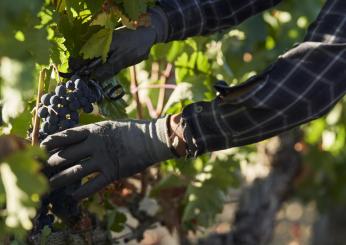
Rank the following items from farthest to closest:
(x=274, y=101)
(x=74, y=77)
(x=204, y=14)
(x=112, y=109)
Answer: (x=204, y=14)
(x=112, y=109)
(x=274, y=101)
(x=74, y=77)

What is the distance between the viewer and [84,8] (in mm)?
2357

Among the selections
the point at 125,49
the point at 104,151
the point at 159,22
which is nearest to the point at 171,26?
the point at 159,22

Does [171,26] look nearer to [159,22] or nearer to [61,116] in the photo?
[159,22]

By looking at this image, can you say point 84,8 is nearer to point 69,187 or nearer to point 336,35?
point 69,187

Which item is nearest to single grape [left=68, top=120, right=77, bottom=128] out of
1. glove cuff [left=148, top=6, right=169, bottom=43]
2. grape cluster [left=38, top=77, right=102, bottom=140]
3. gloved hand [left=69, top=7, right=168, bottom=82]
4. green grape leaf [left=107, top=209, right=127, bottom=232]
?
grape cluster [left=38, top=77, right=102, bottom=140]

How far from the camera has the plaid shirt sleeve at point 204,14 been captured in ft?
9.48

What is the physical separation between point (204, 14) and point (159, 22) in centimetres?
28

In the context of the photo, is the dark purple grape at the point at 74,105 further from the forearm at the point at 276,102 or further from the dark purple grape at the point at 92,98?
the forearm at the point at 276,102

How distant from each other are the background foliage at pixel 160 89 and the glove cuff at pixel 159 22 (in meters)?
0.21

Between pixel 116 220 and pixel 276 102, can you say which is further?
pixel 116 220

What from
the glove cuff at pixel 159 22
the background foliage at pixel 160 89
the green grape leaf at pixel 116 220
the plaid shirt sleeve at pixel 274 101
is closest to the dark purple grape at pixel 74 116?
the background foliage at pixel 160 89

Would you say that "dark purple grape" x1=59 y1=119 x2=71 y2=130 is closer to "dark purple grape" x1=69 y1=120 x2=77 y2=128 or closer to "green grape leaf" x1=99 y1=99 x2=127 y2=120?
"dark purple grape" x1=69 y1=120 x2=77 y2=128

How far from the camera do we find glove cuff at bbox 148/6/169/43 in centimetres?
276

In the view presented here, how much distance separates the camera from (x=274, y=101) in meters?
2.48
